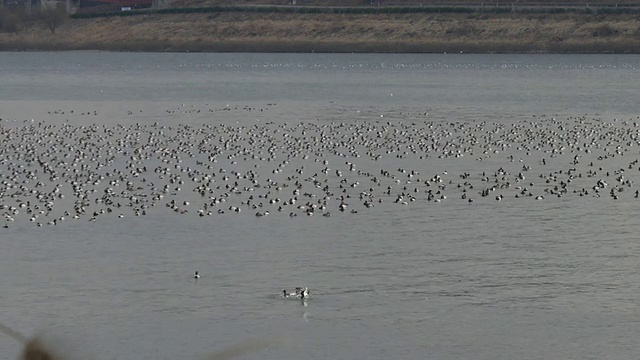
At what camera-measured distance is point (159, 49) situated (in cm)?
16425

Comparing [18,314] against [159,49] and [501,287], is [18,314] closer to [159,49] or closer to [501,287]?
[501,287]

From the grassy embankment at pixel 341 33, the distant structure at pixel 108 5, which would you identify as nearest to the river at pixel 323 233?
the grassy embankment at pixel 341 33

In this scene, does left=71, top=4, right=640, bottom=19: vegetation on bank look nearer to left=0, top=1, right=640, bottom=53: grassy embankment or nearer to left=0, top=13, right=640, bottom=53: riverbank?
left=0, top=1, right=640, bottom=53: grassy embankment

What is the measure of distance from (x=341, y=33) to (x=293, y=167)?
362 feet

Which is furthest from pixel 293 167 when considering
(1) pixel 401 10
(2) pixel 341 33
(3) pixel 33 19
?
(3) pixel 33 19

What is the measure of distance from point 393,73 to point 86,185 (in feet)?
272

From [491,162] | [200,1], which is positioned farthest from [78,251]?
[200,1]

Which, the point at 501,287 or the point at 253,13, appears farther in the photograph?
the point at 253,13

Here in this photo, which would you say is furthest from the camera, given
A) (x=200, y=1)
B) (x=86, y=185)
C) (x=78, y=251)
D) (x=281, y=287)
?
(x=200, y=1)

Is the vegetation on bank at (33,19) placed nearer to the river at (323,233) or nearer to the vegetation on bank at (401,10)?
the vegetation on bank at (401,10)

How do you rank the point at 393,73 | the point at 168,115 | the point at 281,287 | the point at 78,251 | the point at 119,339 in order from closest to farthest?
the point at 119,339, the point at 281,287, the point at 78,251, the point at 168,115, the point at 393,73

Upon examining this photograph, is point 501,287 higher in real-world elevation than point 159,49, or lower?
higher

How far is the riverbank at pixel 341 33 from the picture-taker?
14575 centimetres

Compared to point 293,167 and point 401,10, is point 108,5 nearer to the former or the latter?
point 401,10
